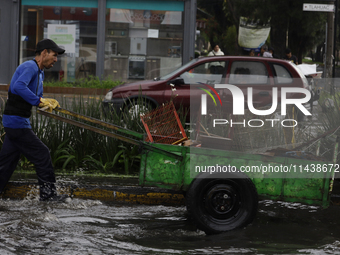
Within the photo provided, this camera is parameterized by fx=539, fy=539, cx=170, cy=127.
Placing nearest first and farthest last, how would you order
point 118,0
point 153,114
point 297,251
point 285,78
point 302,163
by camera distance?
point 297,251, point 302,163, point 153,114, point 285,78, point 118,0

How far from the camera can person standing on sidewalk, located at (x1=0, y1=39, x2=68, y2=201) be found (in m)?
5.61

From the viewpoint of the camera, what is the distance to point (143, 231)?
5160mm

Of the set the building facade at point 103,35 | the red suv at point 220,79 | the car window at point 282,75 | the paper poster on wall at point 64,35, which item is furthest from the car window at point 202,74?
the paper poster on wall at point 64,35

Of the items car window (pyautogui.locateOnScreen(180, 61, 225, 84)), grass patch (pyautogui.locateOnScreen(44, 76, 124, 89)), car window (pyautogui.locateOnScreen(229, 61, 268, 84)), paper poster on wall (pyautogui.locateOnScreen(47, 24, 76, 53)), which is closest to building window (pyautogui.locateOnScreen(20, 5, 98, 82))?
paper poster on wall (pyautogui.locateOnScreen(47, 24, 76, 53))

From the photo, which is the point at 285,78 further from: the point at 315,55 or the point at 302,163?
the point at 315,55

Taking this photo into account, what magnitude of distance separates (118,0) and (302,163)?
1577cm

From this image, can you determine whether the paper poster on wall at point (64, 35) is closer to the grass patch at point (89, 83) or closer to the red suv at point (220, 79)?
the grass patch at point (89, 83)

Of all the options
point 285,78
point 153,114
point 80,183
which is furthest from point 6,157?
point 285,78

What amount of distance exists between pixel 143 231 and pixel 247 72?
648cm

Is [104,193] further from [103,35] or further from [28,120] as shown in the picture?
[103,35]

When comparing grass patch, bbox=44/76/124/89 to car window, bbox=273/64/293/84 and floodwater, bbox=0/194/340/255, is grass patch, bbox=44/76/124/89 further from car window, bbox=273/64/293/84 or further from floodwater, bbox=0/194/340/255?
floodwater, bbox=0/194/340/255

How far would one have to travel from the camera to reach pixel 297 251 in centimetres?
466

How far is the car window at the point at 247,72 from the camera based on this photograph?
1092 cm

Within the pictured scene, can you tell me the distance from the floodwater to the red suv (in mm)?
4768
